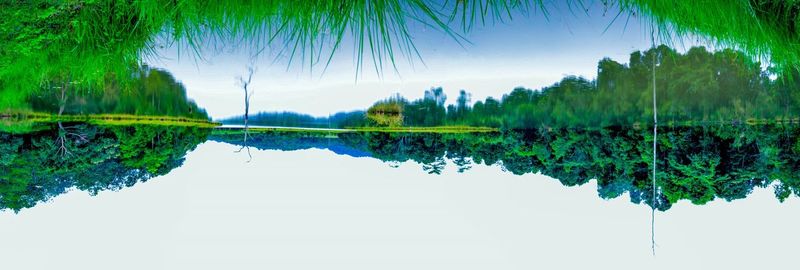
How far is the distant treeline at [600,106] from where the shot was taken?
565 cm

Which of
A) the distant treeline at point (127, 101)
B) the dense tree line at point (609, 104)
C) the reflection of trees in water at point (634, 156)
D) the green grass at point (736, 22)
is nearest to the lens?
the green grass at point (736, 22)

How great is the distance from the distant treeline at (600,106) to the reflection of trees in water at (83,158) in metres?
1.32

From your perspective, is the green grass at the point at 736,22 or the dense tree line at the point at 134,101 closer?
the green grass at the point at 736,22

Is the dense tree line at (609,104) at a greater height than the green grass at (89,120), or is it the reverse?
the dense tree line at (609,104)

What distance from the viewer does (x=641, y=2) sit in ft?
5.13

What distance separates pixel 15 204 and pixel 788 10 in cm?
598

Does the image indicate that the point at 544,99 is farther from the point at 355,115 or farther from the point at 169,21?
the point at 169,21

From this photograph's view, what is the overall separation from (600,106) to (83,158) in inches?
242

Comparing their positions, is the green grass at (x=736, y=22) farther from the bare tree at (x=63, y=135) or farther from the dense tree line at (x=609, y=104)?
the bare tree at (x=63, y=135)

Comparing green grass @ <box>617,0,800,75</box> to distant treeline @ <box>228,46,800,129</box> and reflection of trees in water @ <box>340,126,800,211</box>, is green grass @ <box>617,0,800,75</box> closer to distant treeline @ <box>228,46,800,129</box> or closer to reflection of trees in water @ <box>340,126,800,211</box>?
reflection of trees in water @ <box>340,126,800,211</box>

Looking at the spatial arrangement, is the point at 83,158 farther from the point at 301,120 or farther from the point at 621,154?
the point at 621,154

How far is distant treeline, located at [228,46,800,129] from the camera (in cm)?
565

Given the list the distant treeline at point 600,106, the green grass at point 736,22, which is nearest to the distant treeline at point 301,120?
the distant treeline at point 600,106

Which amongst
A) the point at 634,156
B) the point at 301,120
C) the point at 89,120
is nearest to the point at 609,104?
the point at 634,156
